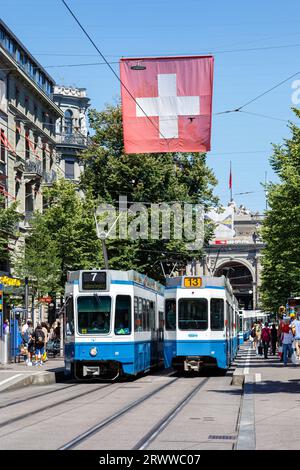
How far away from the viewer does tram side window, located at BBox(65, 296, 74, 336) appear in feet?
84.2

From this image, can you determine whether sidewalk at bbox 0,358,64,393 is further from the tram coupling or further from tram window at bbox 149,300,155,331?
the tram coupling

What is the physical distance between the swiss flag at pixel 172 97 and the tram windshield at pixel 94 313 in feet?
22.7

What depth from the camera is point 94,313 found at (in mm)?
25625

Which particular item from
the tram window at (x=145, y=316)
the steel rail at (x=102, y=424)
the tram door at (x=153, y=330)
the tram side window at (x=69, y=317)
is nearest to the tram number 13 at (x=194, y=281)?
the tram window at (x=145, y=316)

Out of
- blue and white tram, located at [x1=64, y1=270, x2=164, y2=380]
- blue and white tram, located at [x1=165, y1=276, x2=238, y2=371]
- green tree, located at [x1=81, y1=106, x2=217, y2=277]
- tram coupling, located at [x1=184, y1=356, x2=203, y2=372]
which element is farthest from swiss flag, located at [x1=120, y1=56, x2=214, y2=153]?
green tree, located at [x1=81, y1=106, x2=217, y2=277]

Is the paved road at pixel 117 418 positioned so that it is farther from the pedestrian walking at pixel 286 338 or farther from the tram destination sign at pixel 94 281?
the pedestrian walking at pixel 286 338

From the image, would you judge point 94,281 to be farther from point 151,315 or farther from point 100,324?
point 151,315

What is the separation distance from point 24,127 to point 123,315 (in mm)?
33044

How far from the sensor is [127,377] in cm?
2794

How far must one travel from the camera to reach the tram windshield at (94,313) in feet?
83.6

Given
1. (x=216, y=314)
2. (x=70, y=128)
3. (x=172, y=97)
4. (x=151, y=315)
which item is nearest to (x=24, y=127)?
(x=151, y=315)
